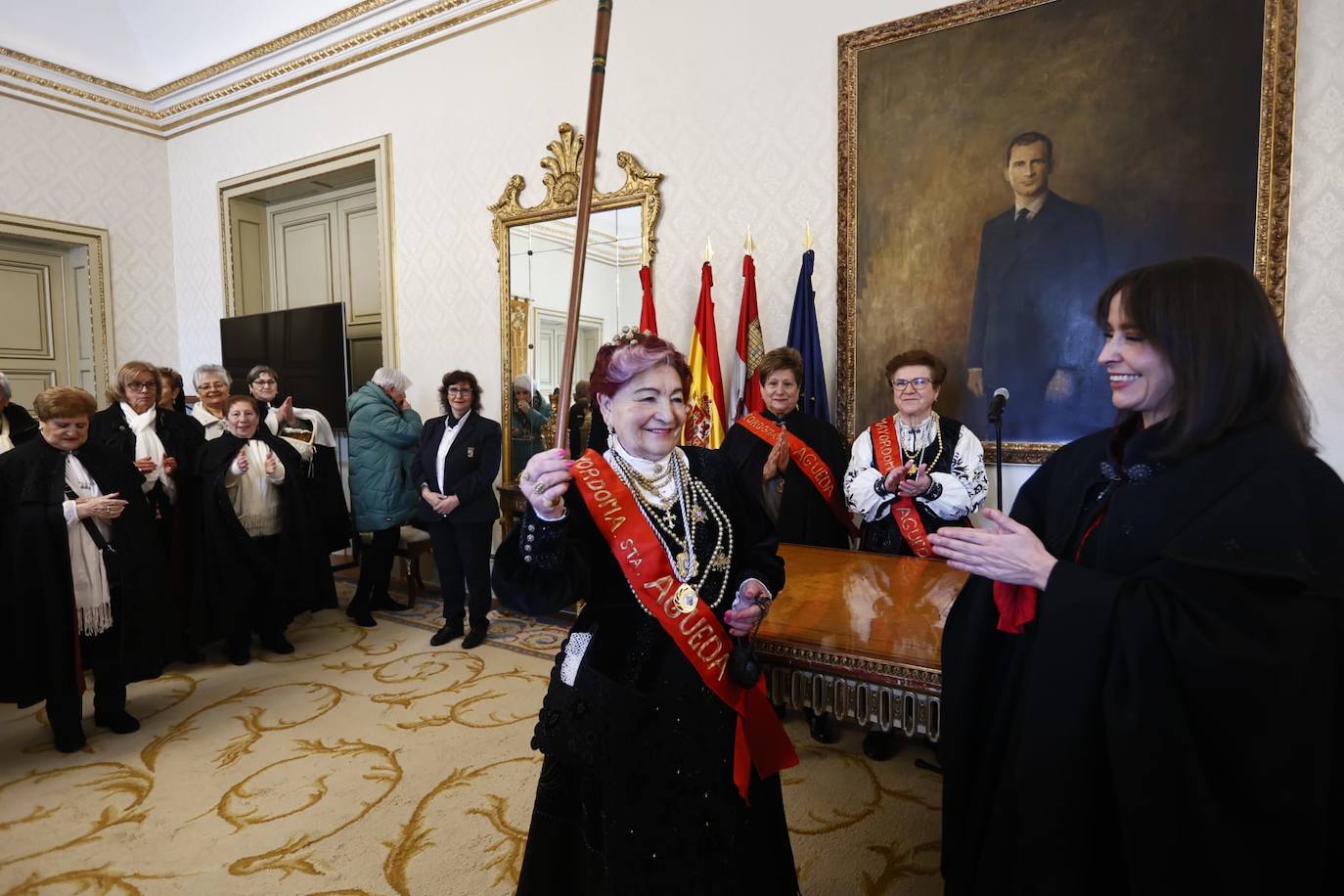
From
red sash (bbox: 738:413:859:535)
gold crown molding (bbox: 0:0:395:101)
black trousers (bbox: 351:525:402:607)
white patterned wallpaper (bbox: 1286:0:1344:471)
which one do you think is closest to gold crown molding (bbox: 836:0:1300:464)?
white patterned wallpaper (bbox: 1286:0:1344:471)

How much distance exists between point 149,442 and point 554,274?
230 cm

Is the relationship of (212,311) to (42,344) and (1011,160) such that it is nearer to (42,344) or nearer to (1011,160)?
(42,344)

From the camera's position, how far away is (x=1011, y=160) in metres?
3.21

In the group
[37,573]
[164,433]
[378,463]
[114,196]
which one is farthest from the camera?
[114,196]

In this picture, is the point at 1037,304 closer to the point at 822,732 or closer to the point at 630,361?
the point at 822,732

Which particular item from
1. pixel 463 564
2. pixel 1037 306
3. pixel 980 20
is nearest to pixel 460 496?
pixel 463 564

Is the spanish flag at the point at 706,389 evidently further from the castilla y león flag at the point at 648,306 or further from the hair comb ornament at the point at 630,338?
the hair comb ornament at the point at 630,338

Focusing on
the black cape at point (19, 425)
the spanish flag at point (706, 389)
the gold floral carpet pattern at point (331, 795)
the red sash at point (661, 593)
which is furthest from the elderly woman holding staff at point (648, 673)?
the black cape at point (19, 425)

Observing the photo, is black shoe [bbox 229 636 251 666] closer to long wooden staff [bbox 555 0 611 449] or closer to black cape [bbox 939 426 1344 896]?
long wooden staff [bbox 555 0 611 449]

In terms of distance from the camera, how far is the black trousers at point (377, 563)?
4445 millimetres

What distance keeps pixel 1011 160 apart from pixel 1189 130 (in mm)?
634

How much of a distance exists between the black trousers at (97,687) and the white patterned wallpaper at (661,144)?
98.3 inches

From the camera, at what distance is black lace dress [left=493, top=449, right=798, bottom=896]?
139 cm

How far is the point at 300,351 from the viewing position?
5.63 meters
